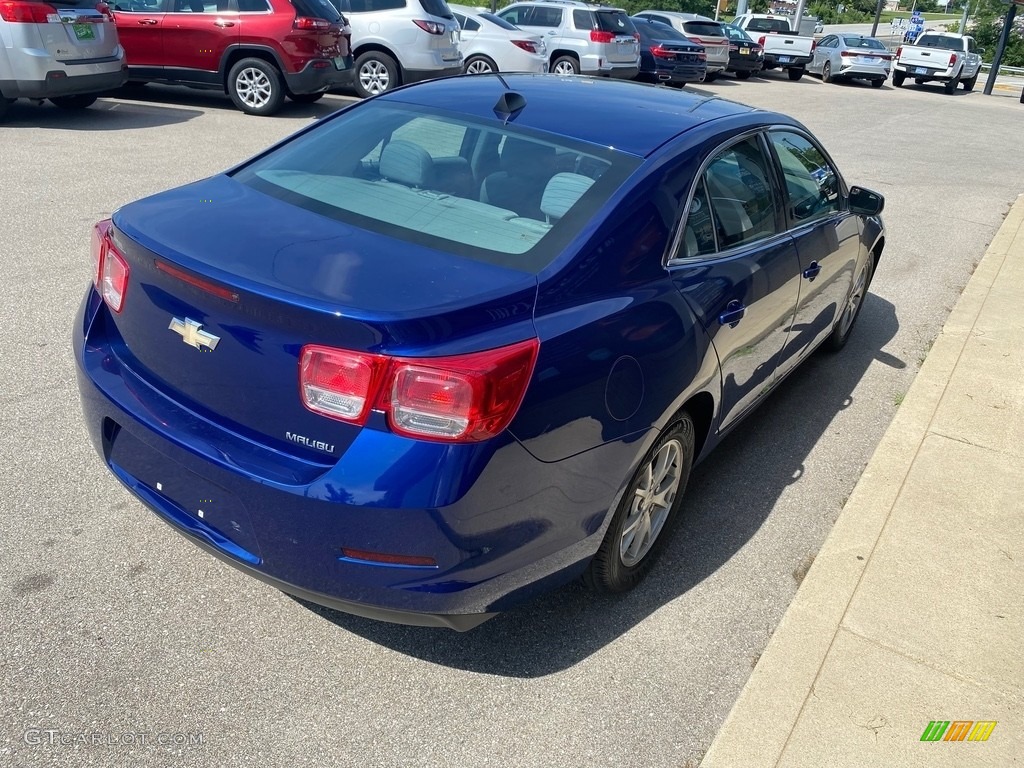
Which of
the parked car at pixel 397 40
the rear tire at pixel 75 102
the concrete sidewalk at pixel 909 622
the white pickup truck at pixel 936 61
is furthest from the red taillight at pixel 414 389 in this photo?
the white pickup truck at pixel 936 61

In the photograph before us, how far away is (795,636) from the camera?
3.15 meters

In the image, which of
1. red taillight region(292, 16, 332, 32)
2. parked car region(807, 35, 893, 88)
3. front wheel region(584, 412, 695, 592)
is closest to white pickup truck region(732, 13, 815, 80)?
parked car region(807, 35, 893, 88)

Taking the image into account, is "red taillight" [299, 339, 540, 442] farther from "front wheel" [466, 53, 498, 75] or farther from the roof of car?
"front wheel" [466, 53, 498, 75]

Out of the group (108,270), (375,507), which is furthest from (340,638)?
(108,270)

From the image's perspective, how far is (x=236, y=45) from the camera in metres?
11.6

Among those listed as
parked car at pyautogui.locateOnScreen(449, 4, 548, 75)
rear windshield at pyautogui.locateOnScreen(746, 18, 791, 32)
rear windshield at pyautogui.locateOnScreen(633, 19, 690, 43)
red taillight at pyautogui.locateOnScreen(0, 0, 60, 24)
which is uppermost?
red taillight at pyautogui.locateOnScreen(0, 0, 60, 24)

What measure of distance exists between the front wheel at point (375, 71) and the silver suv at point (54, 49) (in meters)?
4.01

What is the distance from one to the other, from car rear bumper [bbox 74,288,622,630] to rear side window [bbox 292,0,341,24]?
1011cm

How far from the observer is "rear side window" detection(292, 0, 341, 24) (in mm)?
11617

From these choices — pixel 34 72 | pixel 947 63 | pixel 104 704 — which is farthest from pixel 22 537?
pixel 947 63

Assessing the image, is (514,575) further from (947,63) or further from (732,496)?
(947,63)

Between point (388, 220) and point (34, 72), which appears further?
point (34, 72)

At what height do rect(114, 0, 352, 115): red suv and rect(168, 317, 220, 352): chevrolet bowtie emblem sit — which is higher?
rect(168, 317, 220, 352): chevrolet bowtie emblem

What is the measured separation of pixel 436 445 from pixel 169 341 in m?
0.90
